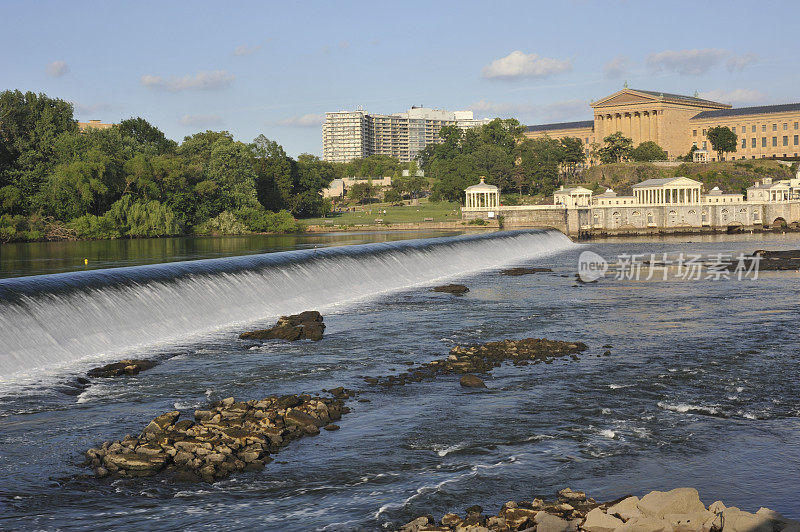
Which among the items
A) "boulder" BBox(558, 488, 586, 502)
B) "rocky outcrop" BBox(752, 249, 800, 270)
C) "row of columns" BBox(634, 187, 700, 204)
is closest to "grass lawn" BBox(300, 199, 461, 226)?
"row of columns" BBox(634, 187, 700, 204)

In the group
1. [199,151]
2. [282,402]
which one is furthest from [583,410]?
[199,151]

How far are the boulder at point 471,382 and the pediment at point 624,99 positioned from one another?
162 meters

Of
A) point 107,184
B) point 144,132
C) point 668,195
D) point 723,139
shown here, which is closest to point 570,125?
point 723,139

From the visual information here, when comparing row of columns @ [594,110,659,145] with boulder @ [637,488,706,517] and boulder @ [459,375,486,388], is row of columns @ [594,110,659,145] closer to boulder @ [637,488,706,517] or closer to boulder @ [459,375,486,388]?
boulder @ [459,375,486,388]

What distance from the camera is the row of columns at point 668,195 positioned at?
359 ft

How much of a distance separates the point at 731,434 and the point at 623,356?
7801 millimetres

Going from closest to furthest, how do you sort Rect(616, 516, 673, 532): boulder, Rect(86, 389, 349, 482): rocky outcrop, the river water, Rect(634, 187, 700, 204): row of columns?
Rect(616, 516, 673, 532): boulder
the river water
Rect(86, 389, 349, 482): rocky outcrop
Rect(634, 187, 700, 204): row of columns

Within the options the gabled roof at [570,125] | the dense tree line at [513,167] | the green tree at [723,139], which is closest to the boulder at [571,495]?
the dense tree line at [513,167]

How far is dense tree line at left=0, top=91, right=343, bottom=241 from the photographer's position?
3000 inches

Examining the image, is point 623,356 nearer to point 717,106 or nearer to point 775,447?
point 775,447

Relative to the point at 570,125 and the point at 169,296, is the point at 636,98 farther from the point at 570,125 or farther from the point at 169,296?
the point at 169,296

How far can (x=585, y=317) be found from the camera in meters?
31.4

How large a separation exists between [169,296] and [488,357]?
40.8 feet

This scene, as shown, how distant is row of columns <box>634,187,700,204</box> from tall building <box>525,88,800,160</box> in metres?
60.2
